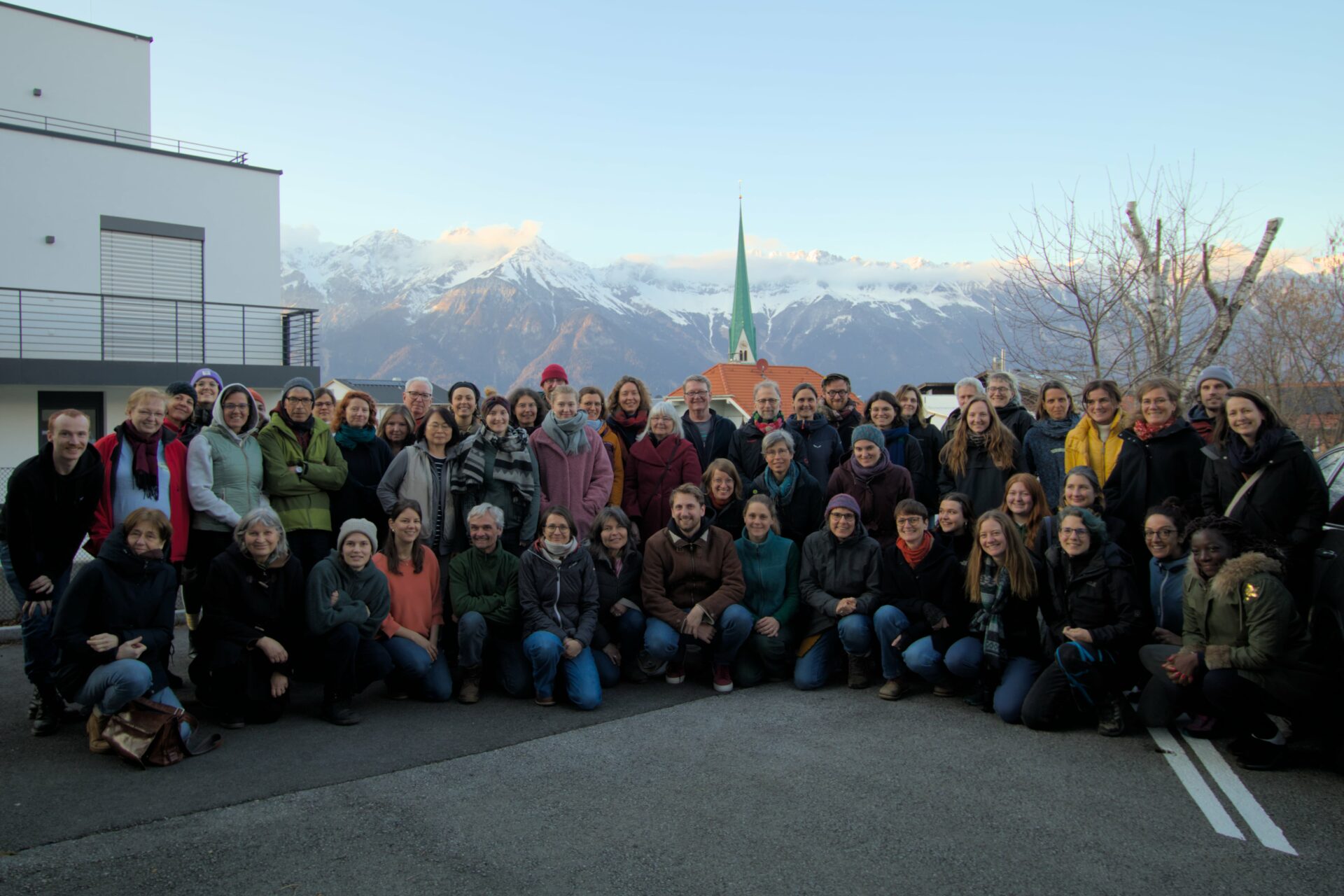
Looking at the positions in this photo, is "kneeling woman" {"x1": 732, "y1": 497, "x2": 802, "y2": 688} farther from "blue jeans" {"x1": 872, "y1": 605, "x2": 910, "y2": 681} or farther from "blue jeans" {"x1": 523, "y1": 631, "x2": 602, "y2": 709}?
"blue jeans" {"x1": 523, "y1": 631, "x2": 602, "y2": 709}

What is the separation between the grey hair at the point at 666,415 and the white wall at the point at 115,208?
14.3m

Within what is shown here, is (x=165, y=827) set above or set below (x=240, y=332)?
below

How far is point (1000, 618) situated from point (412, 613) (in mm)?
3859

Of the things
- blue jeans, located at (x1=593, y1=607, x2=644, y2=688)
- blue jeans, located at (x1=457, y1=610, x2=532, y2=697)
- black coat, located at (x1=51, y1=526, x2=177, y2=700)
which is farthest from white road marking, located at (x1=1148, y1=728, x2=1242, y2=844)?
black coat, located at (x1=51, y1=526, x2=177, y2=700)

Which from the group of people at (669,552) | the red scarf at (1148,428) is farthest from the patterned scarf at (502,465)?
the red scarf at (1148,428)

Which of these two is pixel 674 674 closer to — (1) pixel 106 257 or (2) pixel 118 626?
(2) pixel 118 626

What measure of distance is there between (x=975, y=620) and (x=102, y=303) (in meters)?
17.7

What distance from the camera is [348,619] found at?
5594mm

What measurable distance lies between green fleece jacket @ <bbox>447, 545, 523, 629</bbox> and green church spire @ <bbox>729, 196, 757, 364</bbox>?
147080mm

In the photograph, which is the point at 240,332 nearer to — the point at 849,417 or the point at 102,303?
the point at 102,303

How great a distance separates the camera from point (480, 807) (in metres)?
4.22

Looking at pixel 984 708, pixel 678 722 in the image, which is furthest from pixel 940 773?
pixel 678 722

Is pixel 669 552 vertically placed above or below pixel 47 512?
Answer: below

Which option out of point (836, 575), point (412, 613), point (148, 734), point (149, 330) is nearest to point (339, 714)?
point (412, 613)
